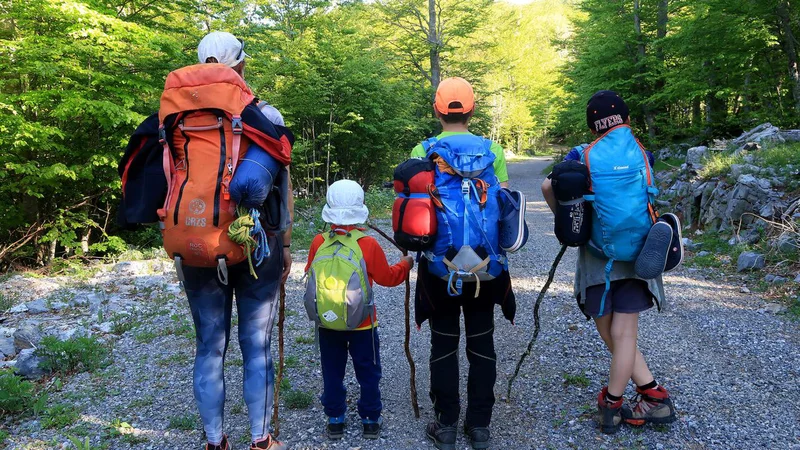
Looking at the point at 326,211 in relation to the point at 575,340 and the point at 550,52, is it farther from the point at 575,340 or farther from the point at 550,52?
the point at 550,52

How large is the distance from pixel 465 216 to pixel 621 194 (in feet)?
3.08

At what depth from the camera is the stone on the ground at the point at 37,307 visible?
244 inches

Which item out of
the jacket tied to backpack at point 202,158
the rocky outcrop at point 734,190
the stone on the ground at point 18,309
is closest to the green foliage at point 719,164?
the rocky outcrop at point 734,190

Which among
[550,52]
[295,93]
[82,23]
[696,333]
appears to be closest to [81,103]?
[82,23]

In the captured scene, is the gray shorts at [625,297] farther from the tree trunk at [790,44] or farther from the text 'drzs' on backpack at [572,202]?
the tree trunk at [790,44]

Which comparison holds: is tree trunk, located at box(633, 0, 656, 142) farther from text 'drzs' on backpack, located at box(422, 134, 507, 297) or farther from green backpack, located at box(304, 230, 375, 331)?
green backpack, located at box(304, 230, 375, 331)

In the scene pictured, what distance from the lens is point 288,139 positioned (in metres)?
2.71

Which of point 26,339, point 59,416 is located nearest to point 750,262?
point 59,416

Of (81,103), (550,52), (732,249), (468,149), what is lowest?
(732,249)

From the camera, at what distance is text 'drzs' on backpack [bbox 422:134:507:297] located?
9.45ft

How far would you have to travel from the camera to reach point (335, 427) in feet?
10.8

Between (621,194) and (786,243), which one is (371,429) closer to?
(621,194)

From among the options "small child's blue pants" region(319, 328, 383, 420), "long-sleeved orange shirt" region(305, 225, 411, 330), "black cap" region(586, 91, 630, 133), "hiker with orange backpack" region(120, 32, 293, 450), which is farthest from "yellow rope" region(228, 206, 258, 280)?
"black cap" region(586, 91, 630, 133)

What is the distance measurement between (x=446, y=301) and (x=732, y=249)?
6847 millimetres
